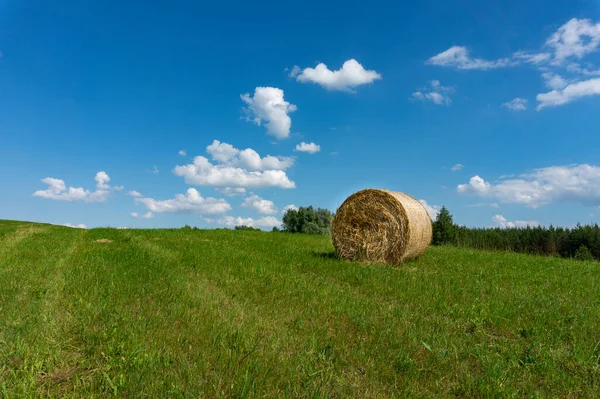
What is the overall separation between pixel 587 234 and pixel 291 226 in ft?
88.2

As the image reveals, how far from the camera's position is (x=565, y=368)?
5.08 meters

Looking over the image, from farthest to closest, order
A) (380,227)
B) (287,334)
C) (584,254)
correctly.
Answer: (584,254) < (380,227) < (287,334)

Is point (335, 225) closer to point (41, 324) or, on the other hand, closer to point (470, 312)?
point (470, 312)

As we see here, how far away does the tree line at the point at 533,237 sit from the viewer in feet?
115

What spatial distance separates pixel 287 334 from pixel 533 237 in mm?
40679

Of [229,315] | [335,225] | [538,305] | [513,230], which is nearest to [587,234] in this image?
[513,230]

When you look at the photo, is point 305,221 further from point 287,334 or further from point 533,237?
point 287,334

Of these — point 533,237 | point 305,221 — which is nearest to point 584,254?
point 533,237

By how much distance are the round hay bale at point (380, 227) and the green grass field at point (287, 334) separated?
2711mm

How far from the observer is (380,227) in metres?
13.5

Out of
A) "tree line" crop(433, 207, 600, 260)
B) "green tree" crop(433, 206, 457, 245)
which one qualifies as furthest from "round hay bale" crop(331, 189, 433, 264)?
"green tree" crop(433, 206, 457, 245)

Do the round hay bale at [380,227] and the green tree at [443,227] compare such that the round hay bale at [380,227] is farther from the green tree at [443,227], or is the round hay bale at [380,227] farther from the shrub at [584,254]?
the green tree at [443,227]

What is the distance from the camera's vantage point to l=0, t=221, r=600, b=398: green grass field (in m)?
4.22

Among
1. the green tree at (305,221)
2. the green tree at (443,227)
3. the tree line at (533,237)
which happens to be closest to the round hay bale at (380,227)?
the tree line at (533,237)
